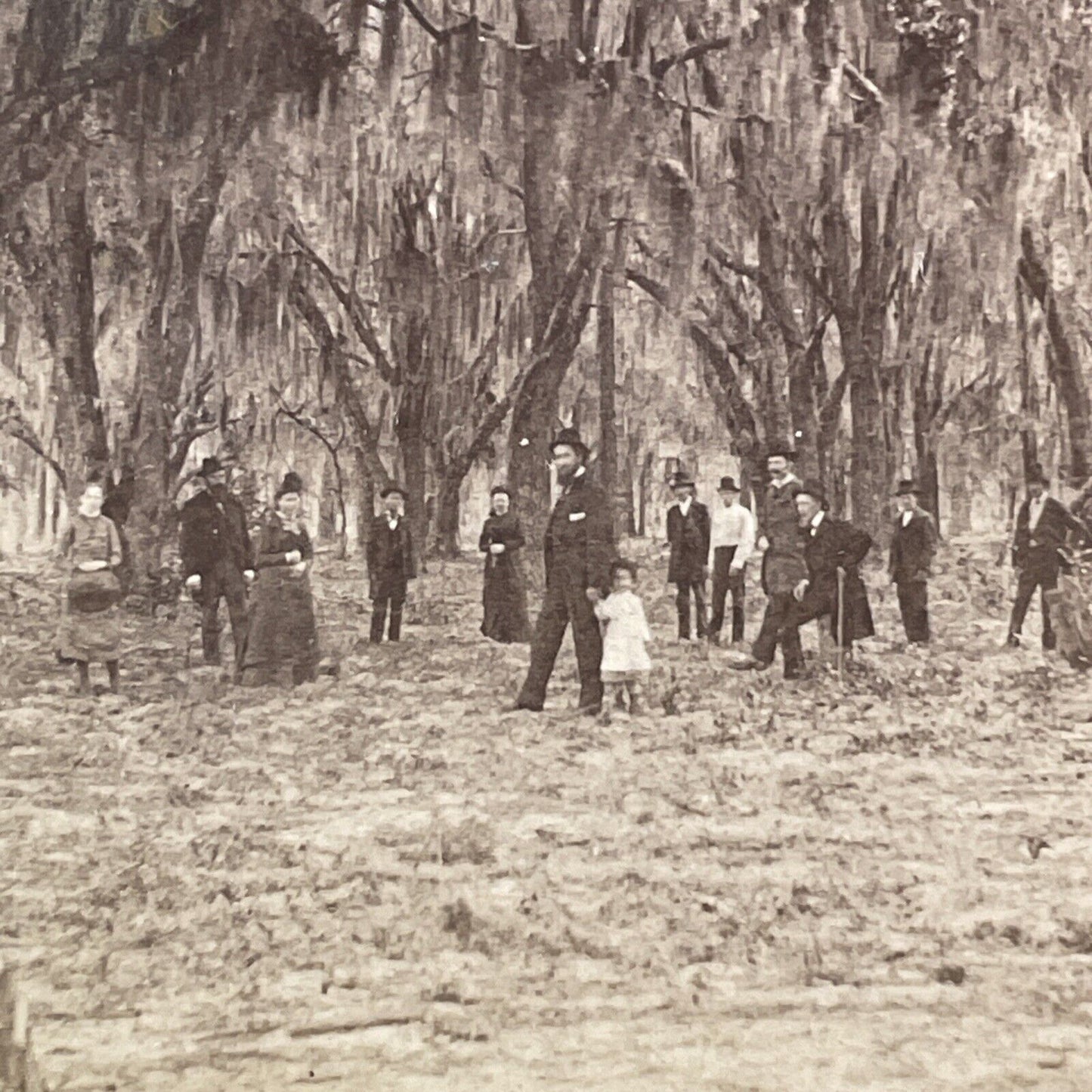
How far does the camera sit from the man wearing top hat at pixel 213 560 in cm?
362

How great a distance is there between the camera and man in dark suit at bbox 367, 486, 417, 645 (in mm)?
3662

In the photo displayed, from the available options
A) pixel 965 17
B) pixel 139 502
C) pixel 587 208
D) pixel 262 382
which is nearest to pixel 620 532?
pixel 587 208

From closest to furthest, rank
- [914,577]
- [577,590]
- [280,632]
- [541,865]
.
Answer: [541,865] < [280,632] < [577,590] < [914,577]

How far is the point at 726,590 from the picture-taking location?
3.80 meters

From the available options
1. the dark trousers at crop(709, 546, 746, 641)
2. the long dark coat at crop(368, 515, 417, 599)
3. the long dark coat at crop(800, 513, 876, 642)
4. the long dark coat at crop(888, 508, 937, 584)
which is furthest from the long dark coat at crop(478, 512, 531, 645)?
the long dark coat at crop(888, 508, 937, 584)

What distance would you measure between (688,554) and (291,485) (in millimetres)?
1371

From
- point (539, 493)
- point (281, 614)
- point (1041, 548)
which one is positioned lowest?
point (281, 614)

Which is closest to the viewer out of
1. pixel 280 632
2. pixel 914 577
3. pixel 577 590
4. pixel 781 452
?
pixel 280 632

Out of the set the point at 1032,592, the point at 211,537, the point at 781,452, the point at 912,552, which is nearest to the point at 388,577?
the point at 211,537

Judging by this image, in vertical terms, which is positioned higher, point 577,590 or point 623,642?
point 577,590

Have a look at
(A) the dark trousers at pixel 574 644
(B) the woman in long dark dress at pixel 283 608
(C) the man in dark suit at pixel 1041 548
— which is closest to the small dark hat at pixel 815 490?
(C) the man in dark suit at pixel 1041 548

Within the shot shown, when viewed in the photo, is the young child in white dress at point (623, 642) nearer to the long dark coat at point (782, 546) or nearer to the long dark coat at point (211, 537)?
the long dark coat at point (782, 546)

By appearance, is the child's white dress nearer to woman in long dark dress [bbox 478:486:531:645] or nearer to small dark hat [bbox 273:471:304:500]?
woman in long dark dress [bbox 478:486:531:645]

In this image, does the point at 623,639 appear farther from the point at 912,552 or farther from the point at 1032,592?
the point at 1032,592
